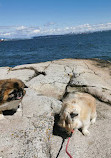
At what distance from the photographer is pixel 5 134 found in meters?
3.82

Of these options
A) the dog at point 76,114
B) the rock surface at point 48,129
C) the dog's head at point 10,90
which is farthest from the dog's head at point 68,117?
Answer: the dog's head at point 10,90

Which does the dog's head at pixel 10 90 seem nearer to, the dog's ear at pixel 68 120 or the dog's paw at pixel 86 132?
the dog's ear at pixel 68 120

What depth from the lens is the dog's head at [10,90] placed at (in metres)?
4.29

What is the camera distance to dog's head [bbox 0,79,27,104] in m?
4.29

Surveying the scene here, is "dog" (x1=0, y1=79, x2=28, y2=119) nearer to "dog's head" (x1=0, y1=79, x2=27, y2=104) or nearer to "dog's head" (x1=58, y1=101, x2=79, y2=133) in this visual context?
"dog's head" (x1=0, y1=79, x2=27, y2=104)

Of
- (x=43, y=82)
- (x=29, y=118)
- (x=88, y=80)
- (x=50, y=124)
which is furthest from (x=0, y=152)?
(x=88, y=80)

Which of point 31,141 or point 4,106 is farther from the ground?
point 4,106

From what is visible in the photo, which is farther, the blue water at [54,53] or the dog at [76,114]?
the blue water at [54,53]

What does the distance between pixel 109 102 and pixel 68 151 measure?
3242 millimetres

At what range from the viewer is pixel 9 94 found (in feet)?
14.3

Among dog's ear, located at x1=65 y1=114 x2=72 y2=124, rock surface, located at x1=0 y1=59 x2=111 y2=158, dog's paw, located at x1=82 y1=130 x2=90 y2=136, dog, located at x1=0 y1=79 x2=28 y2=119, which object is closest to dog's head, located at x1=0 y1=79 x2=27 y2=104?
dog, located at x1=0 y1=79 x2=28 y2=119

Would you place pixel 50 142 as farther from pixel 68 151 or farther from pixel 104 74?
pixel 104 74

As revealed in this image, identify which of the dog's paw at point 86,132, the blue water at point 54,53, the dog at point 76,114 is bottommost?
the blue water at point 54,53

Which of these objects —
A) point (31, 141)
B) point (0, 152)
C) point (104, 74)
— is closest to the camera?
point (0, 152)
